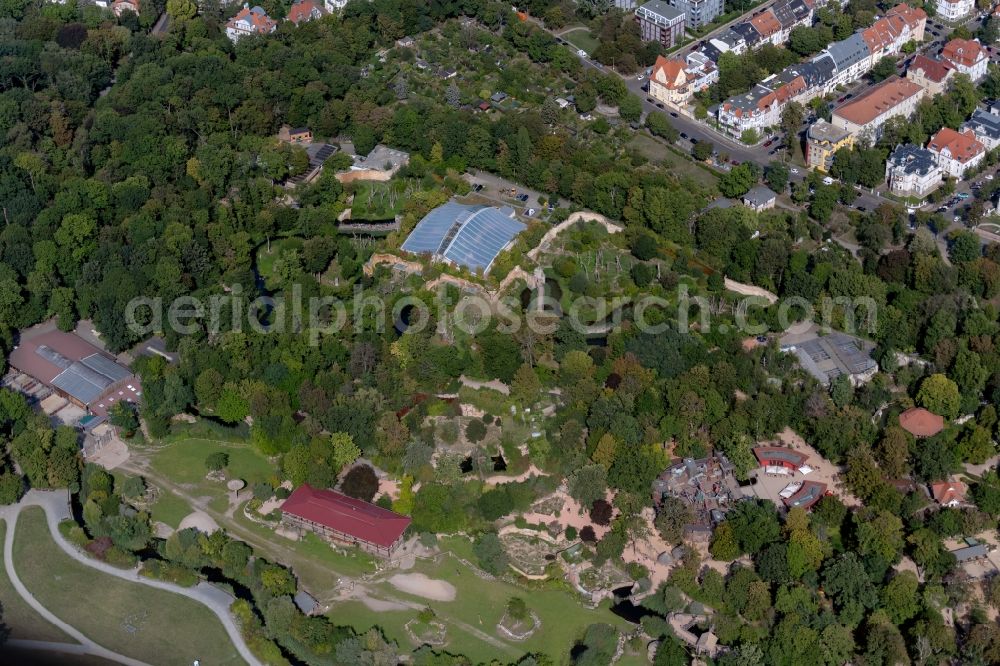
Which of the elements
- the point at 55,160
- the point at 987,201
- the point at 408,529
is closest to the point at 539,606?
the point at 408,529

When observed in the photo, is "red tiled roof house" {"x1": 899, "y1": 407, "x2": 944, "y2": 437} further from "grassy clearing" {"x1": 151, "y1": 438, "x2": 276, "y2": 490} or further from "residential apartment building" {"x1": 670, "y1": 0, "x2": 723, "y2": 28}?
"residential apartment building" {"x1": 670, "y1": 0, "x2": 723, "y2": 28}

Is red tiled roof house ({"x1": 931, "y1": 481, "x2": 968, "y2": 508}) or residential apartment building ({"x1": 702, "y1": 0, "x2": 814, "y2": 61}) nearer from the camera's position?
red tiled roof house ({"x1": 931, "y1": 481, "x2": 968, "y2": 508})

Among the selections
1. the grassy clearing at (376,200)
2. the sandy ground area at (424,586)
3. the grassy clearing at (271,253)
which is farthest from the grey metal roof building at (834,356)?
the grassy clearing at (271,253)

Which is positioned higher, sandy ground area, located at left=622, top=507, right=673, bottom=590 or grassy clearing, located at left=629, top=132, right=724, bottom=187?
grassy clearing, located at left=629, top=132, right=724, bottom=187

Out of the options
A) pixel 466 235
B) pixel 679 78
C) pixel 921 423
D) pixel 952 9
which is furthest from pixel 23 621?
pixel 952 9

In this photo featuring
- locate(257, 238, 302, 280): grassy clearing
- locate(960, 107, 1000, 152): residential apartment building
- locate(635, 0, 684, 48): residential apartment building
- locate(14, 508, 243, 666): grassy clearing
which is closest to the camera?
locate(14, 508, 243, 666): grassy clearing

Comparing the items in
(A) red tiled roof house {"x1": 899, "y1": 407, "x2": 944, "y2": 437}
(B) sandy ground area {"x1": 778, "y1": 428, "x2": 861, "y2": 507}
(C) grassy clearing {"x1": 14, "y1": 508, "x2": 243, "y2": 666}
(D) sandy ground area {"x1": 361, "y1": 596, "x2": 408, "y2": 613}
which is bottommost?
(B) sandy ground area {"x1": 778, "y1": 428, "x2": 861, "y2": 507}

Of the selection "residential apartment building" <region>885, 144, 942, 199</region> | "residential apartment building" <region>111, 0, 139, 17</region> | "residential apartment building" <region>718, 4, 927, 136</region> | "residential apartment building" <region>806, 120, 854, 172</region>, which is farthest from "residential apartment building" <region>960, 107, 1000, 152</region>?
"residential apartment building" <region>111, 0, 139, 17</region>

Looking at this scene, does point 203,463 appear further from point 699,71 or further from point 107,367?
point 699,71
